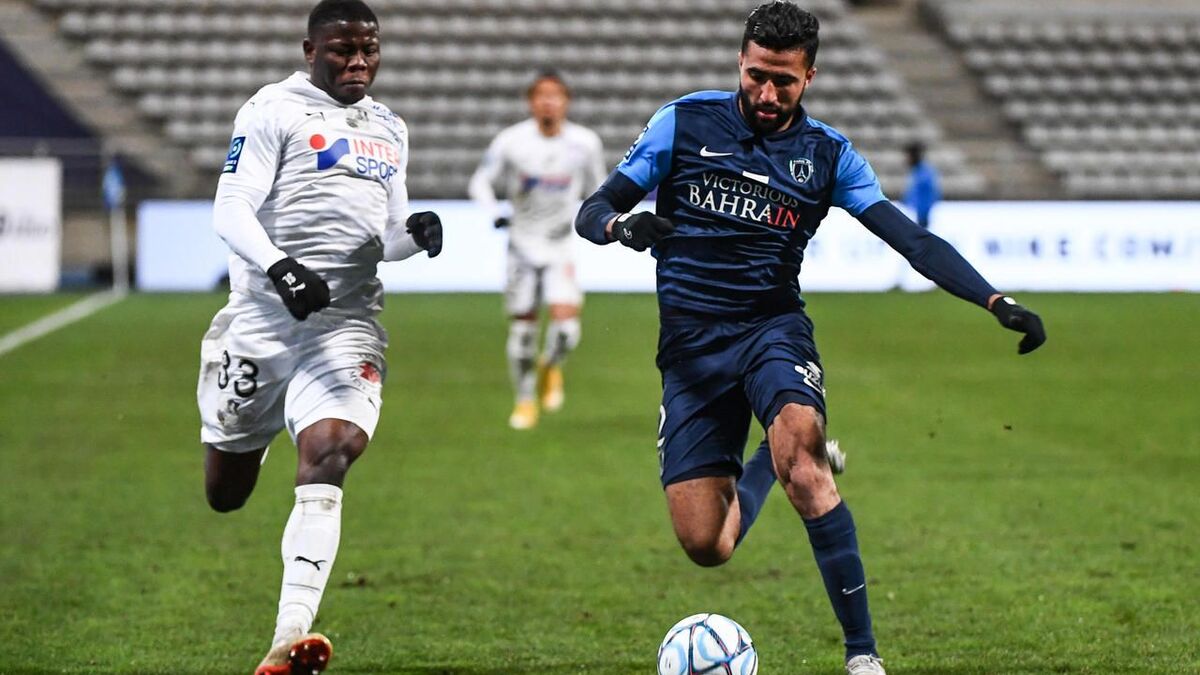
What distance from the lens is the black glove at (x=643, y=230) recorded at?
5164mm

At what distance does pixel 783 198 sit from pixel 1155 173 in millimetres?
A: 23846

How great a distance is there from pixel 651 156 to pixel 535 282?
6.65 metres

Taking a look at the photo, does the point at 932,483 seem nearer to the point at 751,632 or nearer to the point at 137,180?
the point at 751,632

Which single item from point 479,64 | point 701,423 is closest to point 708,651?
point 701,423

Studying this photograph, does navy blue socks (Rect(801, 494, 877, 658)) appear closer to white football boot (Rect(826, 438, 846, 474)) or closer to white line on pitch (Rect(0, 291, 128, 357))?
white football boot (Rect(826, 438, 846, 474))

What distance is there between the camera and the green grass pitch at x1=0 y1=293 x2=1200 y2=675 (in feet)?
19.6

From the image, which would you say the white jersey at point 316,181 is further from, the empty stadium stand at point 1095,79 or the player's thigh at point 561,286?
the empty stadium stand at point 1095,79

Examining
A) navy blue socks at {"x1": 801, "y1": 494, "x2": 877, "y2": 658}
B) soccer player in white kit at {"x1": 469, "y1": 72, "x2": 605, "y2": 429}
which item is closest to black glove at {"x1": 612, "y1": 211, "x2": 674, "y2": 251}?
navy blue socks at {"x1": 801, "y1": 494, "x2": 877, "y2": 658}

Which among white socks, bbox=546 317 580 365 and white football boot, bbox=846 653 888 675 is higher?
white football boot, bbox=846 653 888 675

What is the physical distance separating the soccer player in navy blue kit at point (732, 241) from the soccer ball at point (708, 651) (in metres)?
0.49

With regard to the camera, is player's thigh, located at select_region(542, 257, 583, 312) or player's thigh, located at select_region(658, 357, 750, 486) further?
Answer: player's thigh, located at select_region(542, 257, 583, 312)

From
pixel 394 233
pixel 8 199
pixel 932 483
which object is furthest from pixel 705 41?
pixel 394 233

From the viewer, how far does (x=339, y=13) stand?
570 cm

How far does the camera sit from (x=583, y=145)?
40.3 ft
